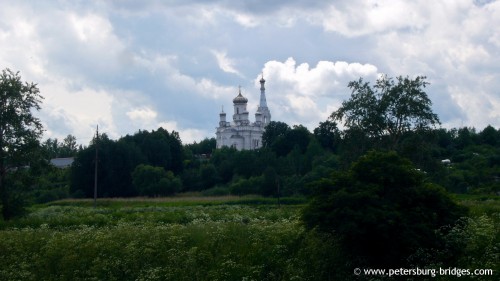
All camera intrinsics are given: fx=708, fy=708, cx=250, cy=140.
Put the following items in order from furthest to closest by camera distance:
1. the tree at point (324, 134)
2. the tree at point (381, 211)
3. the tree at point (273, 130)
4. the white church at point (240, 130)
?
the white church at point (240, 130) → the tree at point (273, 130) → the tree at point (324, 134) → the tree at point (381, 211)

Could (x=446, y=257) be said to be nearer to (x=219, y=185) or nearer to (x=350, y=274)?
(x=350, y=274)

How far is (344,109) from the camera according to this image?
43281mm

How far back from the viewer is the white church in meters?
125

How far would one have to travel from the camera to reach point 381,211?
1897 cm

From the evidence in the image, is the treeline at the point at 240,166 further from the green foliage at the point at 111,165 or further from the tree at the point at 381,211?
the tree at the point at 381,211

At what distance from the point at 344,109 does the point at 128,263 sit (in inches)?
919

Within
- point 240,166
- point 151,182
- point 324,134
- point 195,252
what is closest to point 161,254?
point 195,252

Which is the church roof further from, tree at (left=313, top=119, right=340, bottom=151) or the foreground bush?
the foreground bush

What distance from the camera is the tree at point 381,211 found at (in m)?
18.8

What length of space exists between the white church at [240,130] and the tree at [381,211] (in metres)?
102

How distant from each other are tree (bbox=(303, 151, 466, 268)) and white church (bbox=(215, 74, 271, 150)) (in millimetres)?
101507

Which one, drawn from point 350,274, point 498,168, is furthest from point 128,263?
→ point 498,168

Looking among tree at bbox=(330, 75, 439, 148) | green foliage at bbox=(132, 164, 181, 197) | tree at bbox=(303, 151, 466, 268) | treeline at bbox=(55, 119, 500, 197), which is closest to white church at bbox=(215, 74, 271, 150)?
treeline at bbox=(55, 119, 500, 197)

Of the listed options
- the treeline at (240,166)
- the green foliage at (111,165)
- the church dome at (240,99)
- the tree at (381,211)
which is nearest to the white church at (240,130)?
the church dome at (240,99)
